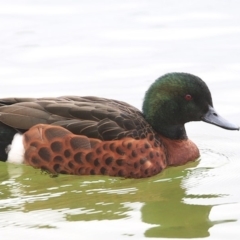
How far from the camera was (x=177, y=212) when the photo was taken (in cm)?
850

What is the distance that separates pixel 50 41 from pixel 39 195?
4222mm

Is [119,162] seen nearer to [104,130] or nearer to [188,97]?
[104,130]

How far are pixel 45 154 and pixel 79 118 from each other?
45cm

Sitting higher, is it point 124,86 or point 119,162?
point 124,86

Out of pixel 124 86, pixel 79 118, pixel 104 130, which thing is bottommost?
pixel 104 130

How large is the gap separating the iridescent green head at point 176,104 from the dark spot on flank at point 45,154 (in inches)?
41.5

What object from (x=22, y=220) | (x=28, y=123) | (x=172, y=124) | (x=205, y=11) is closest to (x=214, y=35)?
(x=205, y=11)

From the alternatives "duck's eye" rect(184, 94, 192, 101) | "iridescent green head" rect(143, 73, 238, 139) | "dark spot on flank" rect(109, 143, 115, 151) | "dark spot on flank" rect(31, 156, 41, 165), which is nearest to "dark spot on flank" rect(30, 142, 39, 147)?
"dark spot on flank" rect(31, 156, 41, 165)

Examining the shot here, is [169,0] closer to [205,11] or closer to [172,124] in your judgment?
[205,11]

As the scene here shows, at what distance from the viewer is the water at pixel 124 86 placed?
8.23 m

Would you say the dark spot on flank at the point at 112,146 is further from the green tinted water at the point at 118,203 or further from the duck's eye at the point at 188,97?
the duck's eye at the point at 188,97

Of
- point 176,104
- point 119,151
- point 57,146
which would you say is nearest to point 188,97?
point 176,104

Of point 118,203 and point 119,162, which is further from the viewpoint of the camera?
point 119,162

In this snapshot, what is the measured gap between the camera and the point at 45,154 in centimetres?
929
